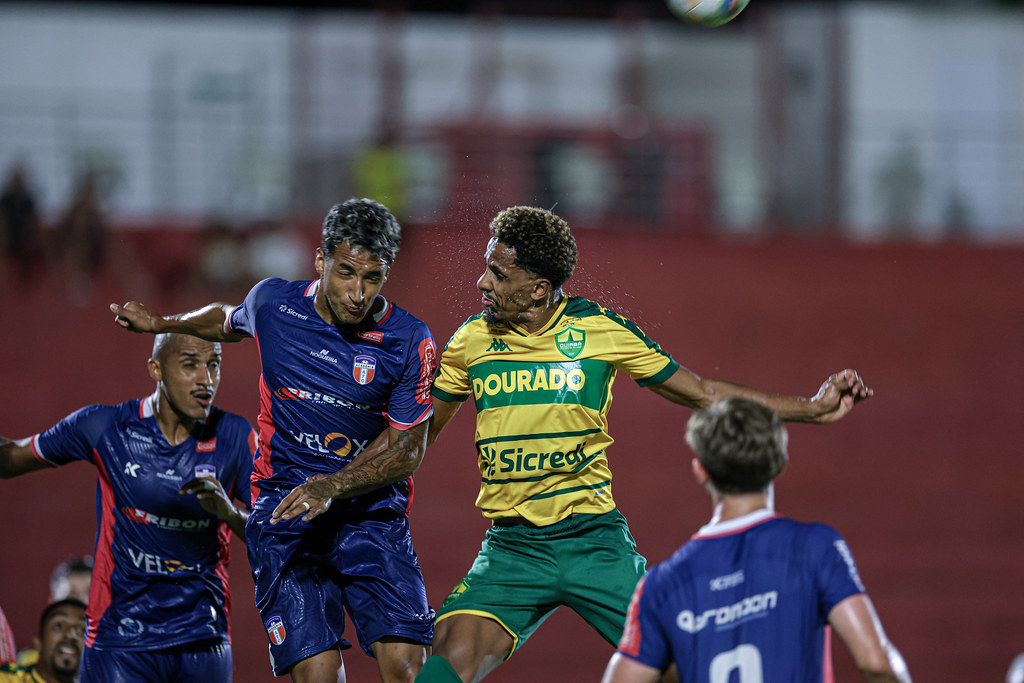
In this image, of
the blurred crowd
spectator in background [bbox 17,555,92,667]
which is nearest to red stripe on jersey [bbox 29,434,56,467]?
spectator in background [bbox 17,555,92,667]

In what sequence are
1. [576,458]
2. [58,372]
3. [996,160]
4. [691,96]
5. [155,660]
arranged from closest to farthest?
[576,458], [155,660], [58,372], [996,160], [691,96]

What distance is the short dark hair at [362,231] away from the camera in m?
4.59

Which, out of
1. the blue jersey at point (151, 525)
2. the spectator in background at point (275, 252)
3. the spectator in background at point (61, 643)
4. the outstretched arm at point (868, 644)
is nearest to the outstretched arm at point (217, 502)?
the blue jersey at point (151, 525)

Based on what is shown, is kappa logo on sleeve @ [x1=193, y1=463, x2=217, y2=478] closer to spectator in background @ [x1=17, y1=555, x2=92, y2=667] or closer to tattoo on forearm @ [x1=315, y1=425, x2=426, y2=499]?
tattoo on forearm @ [x1=315, y1=425, x2=426, y2=499]

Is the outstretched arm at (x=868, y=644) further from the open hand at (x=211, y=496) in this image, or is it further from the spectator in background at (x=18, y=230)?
the spectator in background at (x=18, y=230)

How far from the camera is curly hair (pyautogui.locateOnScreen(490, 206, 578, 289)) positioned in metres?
4.68

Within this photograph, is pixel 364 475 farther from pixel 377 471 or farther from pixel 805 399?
pixel 805 399

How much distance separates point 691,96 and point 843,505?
710cm

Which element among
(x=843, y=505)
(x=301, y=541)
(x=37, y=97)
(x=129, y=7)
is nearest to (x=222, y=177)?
(x=37, y=97)

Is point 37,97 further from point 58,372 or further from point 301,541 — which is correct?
point 301,541

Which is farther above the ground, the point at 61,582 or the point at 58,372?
the point at 58,372

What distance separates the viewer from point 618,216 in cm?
1297

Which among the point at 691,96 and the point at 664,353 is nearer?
the point at 664,353

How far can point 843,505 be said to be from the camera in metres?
12.2
